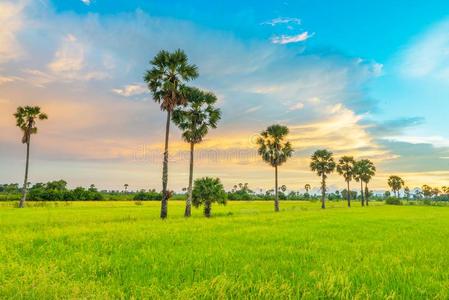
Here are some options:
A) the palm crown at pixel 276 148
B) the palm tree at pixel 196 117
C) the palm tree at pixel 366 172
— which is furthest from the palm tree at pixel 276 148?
the palm tree at pixel 366 172

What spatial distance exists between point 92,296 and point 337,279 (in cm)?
581

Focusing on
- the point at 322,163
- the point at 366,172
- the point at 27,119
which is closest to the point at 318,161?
the point at 322,163

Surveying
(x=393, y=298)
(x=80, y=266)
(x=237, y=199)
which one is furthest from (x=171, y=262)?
(x=237, y=199)

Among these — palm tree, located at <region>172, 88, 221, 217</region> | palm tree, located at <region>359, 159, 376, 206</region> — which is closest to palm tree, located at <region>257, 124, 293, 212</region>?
palm tree, located at <region>172, 88, 221, 217</region>

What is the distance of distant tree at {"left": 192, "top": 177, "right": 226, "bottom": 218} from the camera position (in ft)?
130

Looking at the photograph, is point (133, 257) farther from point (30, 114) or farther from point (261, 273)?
point (30, 114)

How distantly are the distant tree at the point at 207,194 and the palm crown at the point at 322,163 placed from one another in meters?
57.3

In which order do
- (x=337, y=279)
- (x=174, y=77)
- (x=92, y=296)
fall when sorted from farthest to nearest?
1. (x=174, y=77)
2. (x=337, y=279)
3. (x=92, y=296)

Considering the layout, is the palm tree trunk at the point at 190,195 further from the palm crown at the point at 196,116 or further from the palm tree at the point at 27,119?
the palm tree at the point at 27,119

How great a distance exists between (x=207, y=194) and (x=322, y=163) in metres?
59.8

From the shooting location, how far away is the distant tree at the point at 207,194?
39.6 m

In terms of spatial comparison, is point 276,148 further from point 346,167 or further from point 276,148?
point 346,167

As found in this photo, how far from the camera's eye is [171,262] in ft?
33.8

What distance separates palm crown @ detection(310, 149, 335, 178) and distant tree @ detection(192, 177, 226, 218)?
188ft
